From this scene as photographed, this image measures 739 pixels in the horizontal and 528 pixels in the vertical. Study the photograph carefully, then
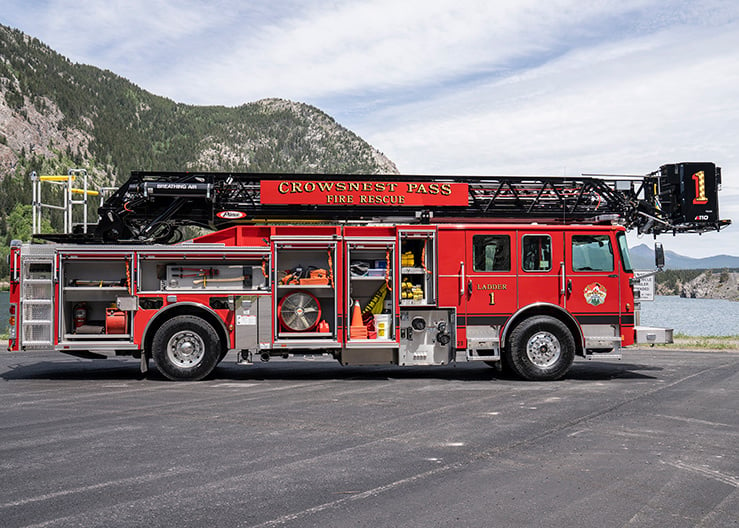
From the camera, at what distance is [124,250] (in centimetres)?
1153

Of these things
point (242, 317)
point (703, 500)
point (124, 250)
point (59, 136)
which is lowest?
point (703, 500)

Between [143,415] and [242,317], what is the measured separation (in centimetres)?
330

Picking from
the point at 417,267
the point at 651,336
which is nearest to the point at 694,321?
the point at 651,336

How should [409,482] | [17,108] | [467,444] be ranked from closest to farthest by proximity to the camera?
[409,482], [467,444], [17,108]

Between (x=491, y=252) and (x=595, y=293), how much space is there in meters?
2.01

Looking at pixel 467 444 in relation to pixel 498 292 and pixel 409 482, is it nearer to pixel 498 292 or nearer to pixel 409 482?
pixel 409 482

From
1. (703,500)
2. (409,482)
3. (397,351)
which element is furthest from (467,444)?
(397,351)

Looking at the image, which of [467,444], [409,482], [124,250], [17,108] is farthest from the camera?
[17,108]

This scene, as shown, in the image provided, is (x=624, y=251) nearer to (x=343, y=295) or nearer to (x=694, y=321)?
(x=343, y=295)

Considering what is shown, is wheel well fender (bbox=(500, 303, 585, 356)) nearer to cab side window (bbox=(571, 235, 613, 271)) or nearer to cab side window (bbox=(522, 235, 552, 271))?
cab side window (bbox=(522, 235, 552, 271))

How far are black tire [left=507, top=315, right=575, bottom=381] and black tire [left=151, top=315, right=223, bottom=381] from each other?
5150 millimetres

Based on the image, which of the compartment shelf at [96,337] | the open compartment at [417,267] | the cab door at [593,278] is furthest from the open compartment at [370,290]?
the compartment shelf at [96,337]

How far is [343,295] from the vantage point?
1177 centimetres

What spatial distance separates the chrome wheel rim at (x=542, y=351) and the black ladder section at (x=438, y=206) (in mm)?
2466
